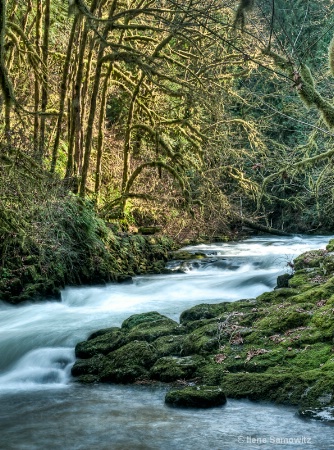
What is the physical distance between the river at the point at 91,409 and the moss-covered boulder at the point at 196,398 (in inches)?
3.9

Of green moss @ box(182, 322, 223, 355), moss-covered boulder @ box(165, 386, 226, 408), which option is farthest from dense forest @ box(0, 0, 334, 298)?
moss-covered boulder @ box(165, 386, 226, 408)

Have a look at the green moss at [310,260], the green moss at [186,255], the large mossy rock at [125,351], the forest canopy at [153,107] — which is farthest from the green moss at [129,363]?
the green moss at [186,255]

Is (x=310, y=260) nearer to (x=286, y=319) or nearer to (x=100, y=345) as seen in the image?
(x=286, y=319)

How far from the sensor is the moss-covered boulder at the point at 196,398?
6.68 metres

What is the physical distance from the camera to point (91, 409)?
686 centimetres

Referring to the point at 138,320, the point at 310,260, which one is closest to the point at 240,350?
the point at 138,320

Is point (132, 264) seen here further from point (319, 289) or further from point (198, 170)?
point (319, 289)

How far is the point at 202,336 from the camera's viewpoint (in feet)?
27.2

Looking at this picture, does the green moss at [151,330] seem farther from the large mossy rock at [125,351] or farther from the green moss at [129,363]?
the green moss at [129,363]

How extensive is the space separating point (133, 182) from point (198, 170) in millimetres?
2388

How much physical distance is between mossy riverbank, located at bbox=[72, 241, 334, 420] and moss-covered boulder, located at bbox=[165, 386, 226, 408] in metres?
0.06

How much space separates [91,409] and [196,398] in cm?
115

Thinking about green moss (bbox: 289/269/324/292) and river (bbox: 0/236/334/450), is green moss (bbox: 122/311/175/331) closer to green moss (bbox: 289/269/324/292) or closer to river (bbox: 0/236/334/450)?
river (bbox: 0/236/334/450)

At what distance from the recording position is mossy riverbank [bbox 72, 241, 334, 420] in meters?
6.83
